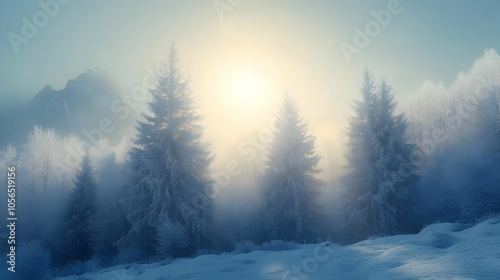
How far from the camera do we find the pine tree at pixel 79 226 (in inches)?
890

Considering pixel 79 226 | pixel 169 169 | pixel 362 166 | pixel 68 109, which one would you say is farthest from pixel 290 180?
pixel 68 109

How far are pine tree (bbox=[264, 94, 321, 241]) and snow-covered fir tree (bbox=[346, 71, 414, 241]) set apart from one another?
2891mm

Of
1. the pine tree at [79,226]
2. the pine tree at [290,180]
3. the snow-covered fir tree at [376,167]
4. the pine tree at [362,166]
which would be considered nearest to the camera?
the snow-covered fir tree at [376,167]

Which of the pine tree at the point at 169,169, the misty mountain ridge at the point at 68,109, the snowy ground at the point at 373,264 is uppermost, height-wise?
Result: the misty mountain ridge at the point at 68,109

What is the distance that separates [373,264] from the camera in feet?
18.4

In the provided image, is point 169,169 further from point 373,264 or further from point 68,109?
point 68,109

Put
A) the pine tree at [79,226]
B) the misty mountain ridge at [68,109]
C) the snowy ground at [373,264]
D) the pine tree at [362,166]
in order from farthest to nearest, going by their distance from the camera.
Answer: the misty mountain ridge at [68,109] < the pine tree at [79,226] < the pine tree at [362,166] < the snowy ground at [373,264]

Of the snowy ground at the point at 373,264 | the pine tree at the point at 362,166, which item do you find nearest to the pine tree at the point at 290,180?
the pine tree at the point at 362,166

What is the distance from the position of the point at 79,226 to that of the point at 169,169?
1178 centimetres

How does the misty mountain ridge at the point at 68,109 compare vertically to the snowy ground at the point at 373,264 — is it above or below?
above

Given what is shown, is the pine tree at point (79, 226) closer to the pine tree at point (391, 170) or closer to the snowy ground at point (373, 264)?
the snowy ground at point (373, 264)

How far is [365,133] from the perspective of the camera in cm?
2161

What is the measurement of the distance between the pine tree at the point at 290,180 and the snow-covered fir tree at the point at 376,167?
114 inches

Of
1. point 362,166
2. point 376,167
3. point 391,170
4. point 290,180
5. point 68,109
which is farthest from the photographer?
point 68,109
